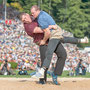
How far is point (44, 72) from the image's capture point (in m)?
10.3

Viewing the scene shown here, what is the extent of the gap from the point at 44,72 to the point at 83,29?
49.0 meters

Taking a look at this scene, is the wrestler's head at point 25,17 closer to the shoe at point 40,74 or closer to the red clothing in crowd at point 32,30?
the red clothing in crowd at point 32,30

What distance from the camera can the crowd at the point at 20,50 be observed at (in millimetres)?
27022

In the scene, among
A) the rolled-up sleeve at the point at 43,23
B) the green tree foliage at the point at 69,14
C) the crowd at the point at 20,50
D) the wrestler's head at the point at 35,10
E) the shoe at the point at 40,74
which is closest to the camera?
the shoe at the point at 40,74

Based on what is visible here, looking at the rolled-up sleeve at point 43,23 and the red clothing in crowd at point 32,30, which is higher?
the rolled-up sleeve at point 43,23

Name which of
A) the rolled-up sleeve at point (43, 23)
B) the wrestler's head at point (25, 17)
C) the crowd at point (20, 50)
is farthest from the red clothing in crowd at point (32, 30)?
the crowd at point (20, 50)

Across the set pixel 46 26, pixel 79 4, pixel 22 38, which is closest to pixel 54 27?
pixel 46 26

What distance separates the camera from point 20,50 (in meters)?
30.6

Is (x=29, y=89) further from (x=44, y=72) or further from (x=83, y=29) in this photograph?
(x=83, y=29)

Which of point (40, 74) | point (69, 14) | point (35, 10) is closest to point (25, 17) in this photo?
point (35, 10)

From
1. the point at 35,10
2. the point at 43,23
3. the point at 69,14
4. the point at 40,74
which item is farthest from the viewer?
the point at 69,14

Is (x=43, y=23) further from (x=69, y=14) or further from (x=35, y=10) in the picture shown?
(x=69, y=14)

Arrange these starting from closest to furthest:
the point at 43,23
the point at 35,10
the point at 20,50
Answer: the point at 43,23 < the point at 35,10 < the point at 20,50

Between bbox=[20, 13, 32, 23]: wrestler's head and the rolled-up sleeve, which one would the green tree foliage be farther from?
the rolled-up sleeve
